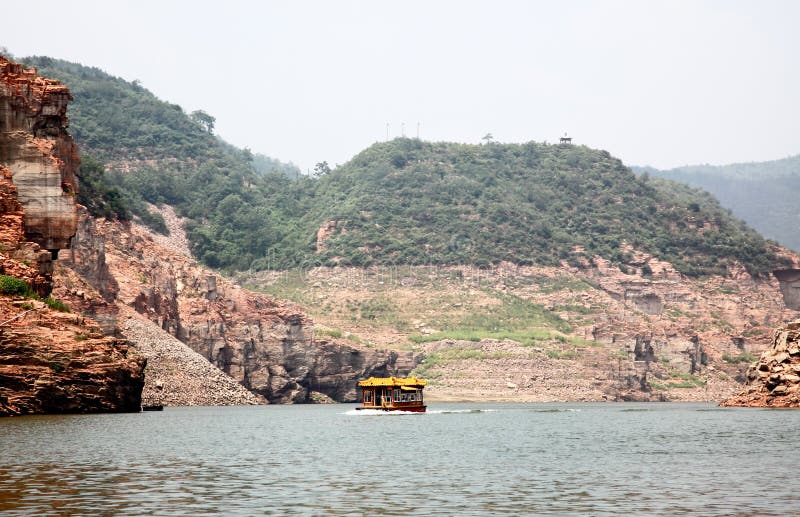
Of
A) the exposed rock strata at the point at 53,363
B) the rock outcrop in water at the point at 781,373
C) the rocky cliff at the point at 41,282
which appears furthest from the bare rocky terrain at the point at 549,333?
the exposed rock strata at the point at 53,363

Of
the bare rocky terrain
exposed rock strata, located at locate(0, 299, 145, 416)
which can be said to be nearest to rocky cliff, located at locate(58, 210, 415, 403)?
the bare rocky terrain

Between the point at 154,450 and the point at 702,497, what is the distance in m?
27.1

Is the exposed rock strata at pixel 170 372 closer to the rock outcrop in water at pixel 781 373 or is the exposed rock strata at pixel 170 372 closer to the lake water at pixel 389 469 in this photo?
the lake water at pixel 389 469

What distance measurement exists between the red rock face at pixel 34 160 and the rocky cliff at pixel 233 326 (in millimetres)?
28868

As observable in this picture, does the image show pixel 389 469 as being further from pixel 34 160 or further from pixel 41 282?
pixel 34 160

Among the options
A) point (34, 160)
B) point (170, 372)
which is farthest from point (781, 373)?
point (34, 160)

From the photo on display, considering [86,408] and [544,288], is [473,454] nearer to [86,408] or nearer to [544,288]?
[86,408]

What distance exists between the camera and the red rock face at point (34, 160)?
81.9 metres

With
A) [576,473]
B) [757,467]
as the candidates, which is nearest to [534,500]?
[576,473]

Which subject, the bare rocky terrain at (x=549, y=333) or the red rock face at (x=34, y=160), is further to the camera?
the bare rocky terrain at (x=549, y=333)

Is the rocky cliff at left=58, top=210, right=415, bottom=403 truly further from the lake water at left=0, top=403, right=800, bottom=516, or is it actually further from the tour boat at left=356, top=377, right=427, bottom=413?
the lake water at left=0, top=403, right=800, bottom=516

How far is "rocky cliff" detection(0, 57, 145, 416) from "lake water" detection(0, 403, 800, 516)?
2.49 m

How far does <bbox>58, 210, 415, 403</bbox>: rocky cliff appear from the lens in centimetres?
12712

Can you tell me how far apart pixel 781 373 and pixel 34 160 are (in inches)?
2491
